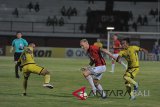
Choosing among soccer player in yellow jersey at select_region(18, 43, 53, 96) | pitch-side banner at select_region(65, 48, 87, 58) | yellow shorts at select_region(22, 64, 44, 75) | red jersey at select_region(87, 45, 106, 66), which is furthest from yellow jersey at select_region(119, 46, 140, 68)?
pitch-side banner at select_region(65, 48, 87, 58)

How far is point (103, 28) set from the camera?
57938 mm

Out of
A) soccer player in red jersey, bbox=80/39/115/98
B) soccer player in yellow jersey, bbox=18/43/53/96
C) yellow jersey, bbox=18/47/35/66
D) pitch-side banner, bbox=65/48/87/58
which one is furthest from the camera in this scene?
pitch-side banner, bbox=65/48/87/58

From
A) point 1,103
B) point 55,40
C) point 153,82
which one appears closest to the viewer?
point 1,103

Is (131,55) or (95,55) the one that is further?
(131,55)

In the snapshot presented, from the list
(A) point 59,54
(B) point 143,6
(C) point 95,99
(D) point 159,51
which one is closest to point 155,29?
(B) point 143,6

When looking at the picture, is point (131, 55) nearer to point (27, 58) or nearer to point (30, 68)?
point (30, 68)

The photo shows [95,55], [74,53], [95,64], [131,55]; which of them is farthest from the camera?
[74,53]

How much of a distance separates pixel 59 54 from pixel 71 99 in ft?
131

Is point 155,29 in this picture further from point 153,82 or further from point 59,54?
point 153,82

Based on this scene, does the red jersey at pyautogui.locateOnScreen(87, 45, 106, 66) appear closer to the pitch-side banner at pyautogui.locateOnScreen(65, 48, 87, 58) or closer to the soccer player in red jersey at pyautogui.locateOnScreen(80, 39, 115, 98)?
the soccer player in red jersey at pyautogui.locateOnScreen(80, 39, 115, 98)

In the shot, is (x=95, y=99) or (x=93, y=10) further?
(x=93, y=10)

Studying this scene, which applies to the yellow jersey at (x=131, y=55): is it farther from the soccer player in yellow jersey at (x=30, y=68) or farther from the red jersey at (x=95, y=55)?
the soccer player in yellow jersey at (x=30, y=68)

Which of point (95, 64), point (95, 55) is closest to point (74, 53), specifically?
point (95, 64)

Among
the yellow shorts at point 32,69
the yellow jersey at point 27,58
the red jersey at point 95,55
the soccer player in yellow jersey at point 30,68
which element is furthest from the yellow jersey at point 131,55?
the yellow jersey at point 27,58
